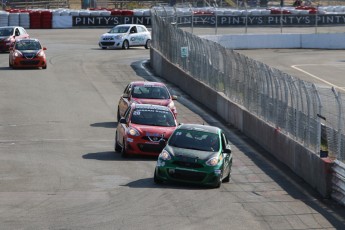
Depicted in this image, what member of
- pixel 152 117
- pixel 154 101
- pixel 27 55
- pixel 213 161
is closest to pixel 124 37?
pixel 27 55

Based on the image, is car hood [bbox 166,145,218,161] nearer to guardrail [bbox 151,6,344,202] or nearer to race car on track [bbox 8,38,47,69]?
guardrail [bbox 151,6,344,202]

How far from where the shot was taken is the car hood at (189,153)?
19.8 m

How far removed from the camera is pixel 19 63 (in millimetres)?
45562

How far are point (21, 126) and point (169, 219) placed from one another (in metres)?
14.0

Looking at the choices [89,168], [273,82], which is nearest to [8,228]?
[89,168]

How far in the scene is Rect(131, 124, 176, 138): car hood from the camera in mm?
→ 23567

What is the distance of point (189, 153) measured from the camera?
19.9m

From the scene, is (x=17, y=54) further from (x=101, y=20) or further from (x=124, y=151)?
(x=101, y=20)

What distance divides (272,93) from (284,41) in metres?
37.7

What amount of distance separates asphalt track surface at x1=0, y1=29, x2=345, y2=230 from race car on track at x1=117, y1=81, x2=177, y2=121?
33.4 inches

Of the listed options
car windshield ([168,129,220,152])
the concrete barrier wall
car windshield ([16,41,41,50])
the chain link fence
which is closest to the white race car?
the concrete barrier wall

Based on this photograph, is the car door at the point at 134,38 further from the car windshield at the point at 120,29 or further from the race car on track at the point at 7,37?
the race car on track at the point at 7,37

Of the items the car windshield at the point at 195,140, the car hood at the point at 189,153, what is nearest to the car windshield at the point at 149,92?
the car windshield at the point at 195,140

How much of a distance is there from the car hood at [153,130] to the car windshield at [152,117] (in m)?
0.29
